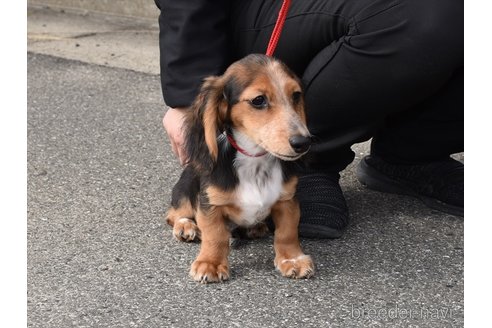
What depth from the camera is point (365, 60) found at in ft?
10.2

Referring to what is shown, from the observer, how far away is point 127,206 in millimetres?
3551

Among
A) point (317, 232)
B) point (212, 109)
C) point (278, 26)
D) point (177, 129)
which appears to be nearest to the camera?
point (212, 109)

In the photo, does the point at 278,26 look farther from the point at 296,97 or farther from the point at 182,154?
the point at 182,154

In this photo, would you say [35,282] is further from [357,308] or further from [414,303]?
[414,303]

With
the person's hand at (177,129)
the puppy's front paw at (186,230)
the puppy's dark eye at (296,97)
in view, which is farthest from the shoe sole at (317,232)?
the puppy's dark eye at (296,97)

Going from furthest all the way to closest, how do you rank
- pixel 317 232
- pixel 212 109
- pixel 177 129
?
1. pixel 317 232
2. pixel 177 129
3. pixel 212 109

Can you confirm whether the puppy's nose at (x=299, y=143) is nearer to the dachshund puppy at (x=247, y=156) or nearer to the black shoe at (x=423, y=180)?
the dachshund puppy at (x=247, y=156)

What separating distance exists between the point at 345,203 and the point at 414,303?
0.72 m

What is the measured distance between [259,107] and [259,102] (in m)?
0.02

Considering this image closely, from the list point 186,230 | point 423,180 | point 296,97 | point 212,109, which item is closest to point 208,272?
point 186,230

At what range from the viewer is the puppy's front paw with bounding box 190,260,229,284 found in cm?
284

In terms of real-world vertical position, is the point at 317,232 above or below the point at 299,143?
below

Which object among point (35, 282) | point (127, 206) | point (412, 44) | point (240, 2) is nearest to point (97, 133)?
point (127, 206)

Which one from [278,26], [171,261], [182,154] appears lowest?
[171,261]
